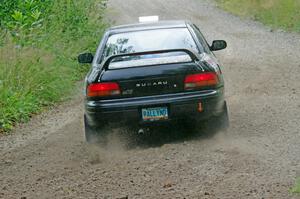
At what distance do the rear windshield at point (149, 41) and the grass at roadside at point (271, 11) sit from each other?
1411 centimetres

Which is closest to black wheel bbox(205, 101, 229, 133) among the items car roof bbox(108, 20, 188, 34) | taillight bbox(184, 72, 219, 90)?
taillight bbox(184, 72, 219, 90)

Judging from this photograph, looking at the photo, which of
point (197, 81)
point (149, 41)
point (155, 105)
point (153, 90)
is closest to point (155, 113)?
point (155, 105)

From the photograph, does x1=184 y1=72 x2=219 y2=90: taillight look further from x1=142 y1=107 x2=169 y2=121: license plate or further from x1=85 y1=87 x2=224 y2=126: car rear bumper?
x1=142 y1=107 x2=169 y2=121: license plate

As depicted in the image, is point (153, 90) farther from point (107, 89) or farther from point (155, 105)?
point (107, 89)

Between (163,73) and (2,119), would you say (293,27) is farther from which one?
(163,73)

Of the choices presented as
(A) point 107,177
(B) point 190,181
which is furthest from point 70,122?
(B) point 190,181

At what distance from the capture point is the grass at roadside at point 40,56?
1252cm

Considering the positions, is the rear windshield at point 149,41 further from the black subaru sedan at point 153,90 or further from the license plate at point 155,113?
the license plate at point 155,113

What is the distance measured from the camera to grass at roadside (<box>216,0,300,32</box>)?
2405cm

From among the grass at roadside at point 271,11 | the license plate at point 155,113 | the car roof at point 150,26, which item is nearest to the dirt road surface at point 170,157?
the license plate at point 155,113

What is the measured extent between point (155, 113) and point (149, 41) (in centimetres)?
127

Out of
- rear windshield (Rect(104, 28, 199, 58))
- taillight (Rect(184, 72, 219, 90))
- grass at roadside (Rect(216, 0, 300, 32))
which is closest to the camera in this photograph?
taillight (Rect(184, 72, 219, 90))

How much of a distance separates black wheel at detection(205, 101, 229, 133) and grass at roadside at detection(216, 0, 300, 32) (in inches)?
570

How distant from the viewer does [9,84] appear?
1284cm
